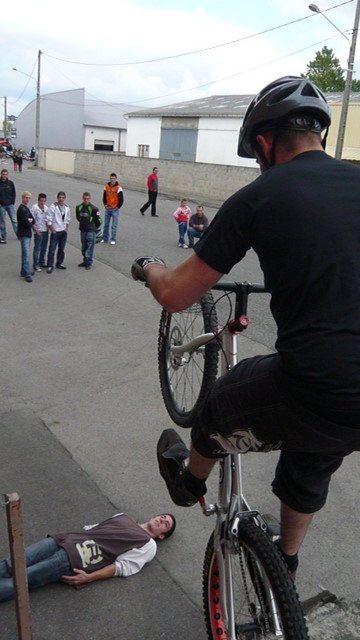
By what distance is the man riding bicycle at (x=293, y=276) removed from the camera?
5.66 feet

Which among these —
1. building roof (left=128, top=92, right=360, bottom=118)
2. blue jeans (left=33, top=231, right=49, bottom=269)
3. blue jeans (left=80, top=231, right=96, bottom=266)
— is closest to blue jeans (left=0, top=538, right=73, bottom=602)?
blue jeans (left=33, top=231, right=49, bottom=269)

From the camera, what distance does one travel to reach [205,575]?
8.61ft

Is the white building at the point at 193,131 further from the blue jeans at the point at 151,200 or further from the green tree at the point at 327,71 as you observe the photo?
the green tree at the point at 327,71

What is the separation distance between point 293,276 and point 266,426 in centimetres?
56

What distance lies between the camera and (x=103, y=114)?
65.3 meters

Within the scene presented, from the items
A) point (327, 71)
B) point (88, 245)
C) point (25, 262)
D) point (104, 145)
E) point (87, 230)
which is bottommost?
point (25, 262)

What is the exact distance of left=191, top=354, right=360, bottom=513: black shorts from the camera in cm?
191

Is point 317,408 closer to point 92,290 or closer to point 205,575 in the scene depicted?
point 205,575

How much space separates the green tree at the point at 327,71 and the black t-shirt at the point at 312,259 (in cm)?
6236

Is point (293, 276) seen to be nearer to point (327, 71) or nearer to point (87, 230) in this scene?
point (87, 230)

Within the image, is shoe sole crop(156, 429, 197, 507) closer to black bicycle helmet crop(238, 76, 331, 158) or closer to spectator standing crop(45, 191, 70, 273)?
black bicycle helmet crop(238, 76, 331, 158)

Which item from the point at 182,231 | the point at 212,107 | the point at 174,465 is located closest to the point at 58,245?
the point at 182,231

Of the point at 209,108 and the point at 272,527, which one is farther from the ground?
the point at 209,108

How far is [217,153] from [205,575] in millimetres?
37108
